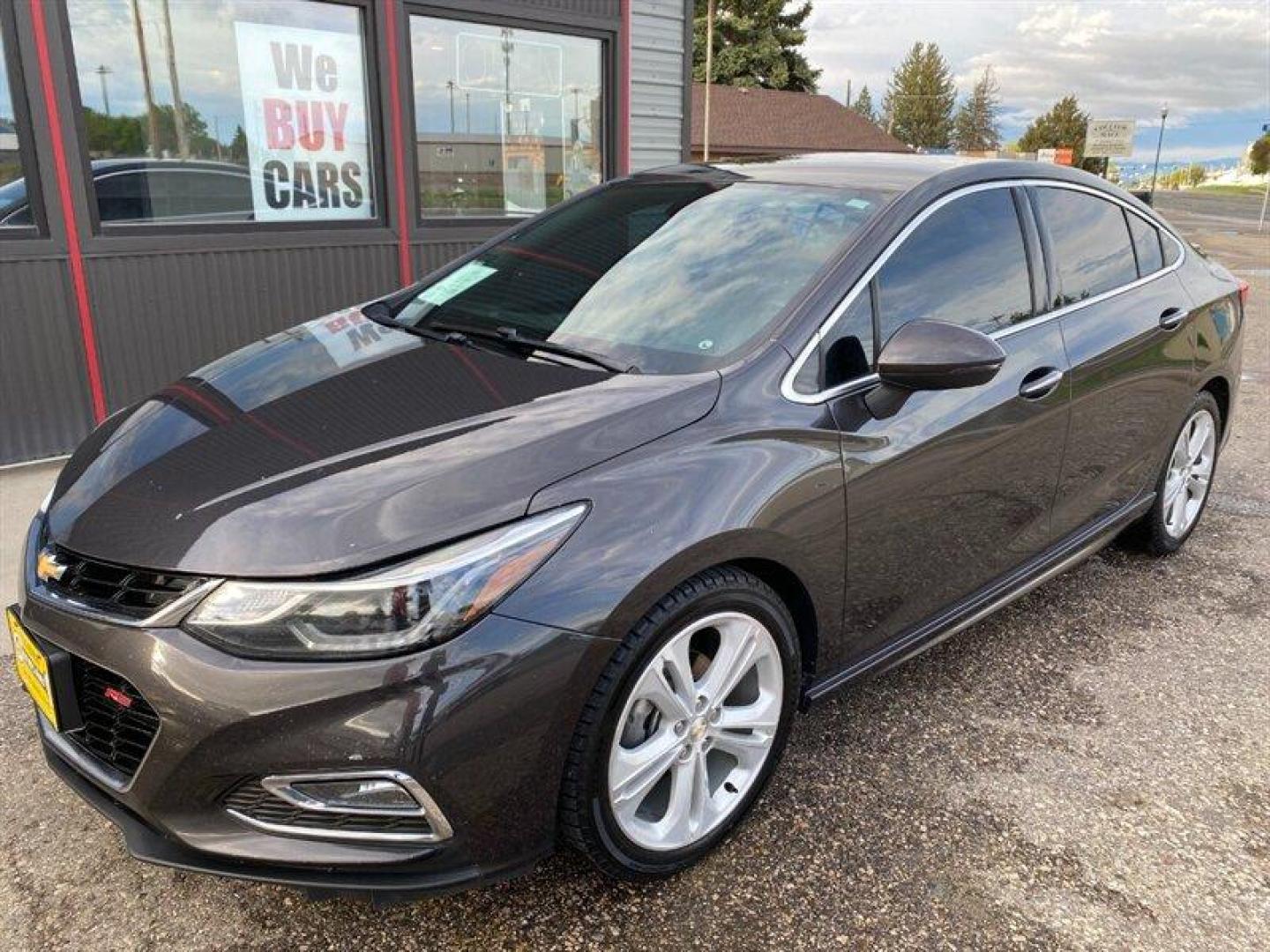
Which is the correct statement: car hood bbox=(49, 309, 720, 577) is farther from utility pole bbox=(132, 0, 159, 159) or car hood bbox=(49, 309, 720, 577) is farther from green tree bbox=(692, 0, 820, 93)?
green tree bbox=(692, 0, 820, 93)

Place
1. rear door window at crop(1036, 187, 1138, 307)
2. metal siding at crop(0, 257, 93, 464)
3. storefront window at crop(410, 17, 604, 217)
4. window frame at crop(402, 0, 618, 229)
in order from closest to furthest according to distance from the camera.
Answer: rear door window at crop(1036, 187, 1138, 307)
metal siding at crop(0, 257, 93, 464)
window frame at crop(402, 0, 618, 229)
storefront window at crop(410, 17, 604, 217)

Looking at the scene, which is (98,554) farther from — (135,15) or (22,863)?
(135,15)

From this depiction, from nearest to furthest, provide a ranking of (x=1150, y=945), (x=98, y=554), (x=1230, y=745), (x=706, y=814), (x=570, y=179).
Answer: (x=98, y=554) → (x=1150, y=945) → (x=706, y=814) → (x=1230, y=745) → (x=570, y=179)

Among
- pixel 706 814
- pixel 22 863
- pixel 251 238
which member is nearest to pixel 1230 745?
pixel 706 814

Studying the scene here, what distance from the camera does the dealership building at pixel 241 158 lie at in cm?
484

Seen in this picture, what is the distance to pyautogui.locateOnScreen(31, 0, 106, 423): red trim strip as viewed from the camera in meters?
4.68

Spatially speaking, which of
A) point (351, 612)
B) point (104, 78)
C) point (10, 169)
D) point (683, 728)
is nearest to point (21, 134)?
point (10, 169)

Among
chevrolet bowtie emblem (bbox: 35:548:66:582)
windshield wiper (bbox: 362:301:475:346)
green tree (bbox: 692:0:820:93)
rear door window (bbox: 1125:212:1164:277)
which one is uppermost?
green tree (bbox: 692:0:820:93)

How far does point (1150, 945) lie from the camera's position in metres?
2.12

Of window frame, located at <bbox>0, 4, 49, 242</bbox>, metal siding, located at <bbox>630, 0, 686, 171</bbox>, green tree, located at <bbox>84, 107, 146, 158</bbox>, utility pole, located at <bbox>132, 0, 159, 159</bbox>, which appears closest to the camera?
window frame, located at <bbox>0, 4, 49, 242</bbox>

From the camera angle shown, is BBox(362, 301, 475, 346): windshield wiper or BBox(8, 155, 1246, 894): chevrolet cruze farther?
BBox(362, 301, 475, 346): windshield wiper

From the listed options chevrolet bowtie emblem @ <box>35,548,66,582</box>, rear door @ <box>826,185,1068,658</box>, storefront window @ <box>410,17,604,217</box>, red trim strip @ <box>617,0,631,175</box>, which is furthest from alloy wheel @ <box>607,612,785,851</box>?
red trim strip @ <box>617,0,631,175</box>

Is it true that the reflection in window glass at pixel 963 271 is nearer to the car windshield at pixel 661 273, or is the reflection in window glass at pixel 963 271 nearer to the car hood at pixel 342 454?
the car windshield at pixel 661 273

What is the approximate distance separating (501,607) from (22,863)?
145 cm
